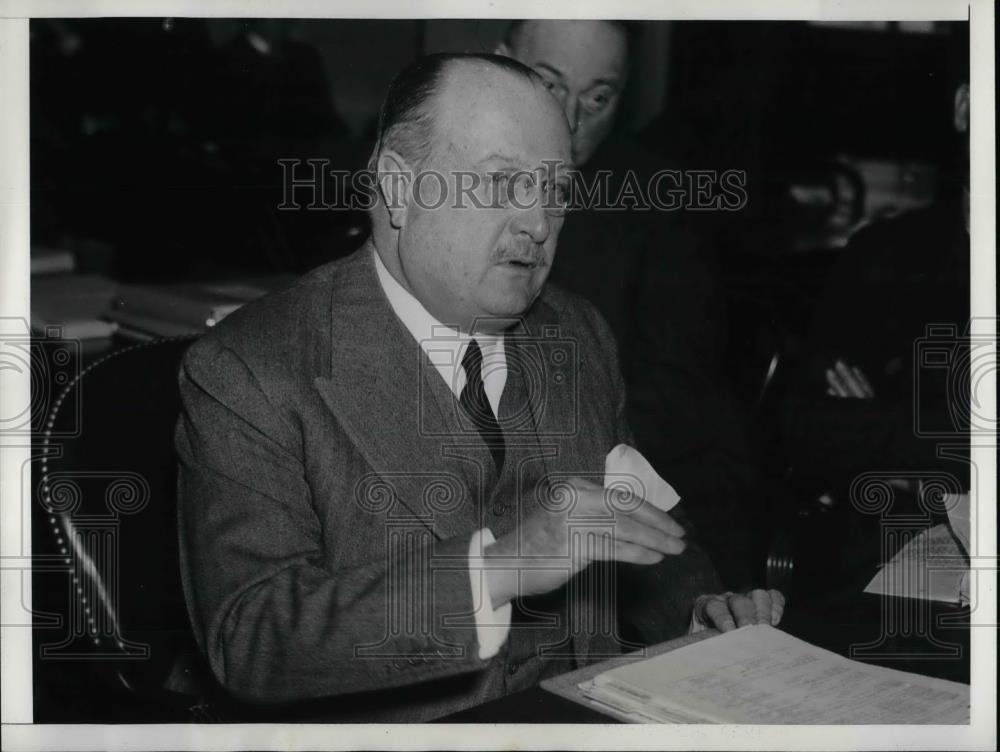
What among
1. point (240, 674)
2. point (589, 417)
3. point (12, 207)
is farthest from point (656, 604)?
point (12, 207)

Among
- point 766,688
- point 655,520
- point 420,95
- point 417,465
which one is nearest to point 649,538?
point 655,520

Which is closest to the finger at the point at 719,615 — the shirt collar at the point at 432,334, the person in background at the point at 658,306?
the person in background at the point at 658,306

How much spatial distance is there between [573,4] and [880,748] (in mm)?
1108

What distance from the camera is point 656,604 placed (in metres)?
1.64

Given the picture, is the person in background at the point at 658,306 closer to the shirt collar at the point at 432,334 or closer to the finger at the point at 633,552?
the shirt collar at the point at 432,334

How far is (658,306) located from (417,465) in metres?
0.65

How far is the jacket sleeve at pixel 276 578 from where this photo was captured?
4.50ft

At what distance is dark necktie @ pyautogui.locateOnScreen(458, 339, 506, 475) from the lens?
61.2 inches

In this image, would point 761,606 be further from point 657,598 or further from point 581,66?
point 581,66

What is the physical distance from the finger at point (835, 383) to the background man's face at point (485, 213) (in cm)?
79

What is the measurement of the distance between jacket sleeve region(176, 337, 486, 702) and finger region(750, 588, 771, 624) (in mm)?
378

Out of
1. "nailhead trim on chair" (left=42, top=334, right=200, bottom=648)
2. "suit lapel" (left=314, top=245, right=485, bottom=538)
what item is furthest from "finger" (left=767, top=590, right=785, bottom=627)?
"nailhead trim on chair" (left=42, top=334, right=200, bottom=648)

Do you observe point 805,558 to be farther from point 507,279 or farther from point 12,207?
point 12,207

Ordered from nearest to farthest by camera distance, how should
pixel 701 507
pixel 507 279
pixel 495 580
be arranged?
pixel 495 580
pixel 507 279
pixel 701 507
